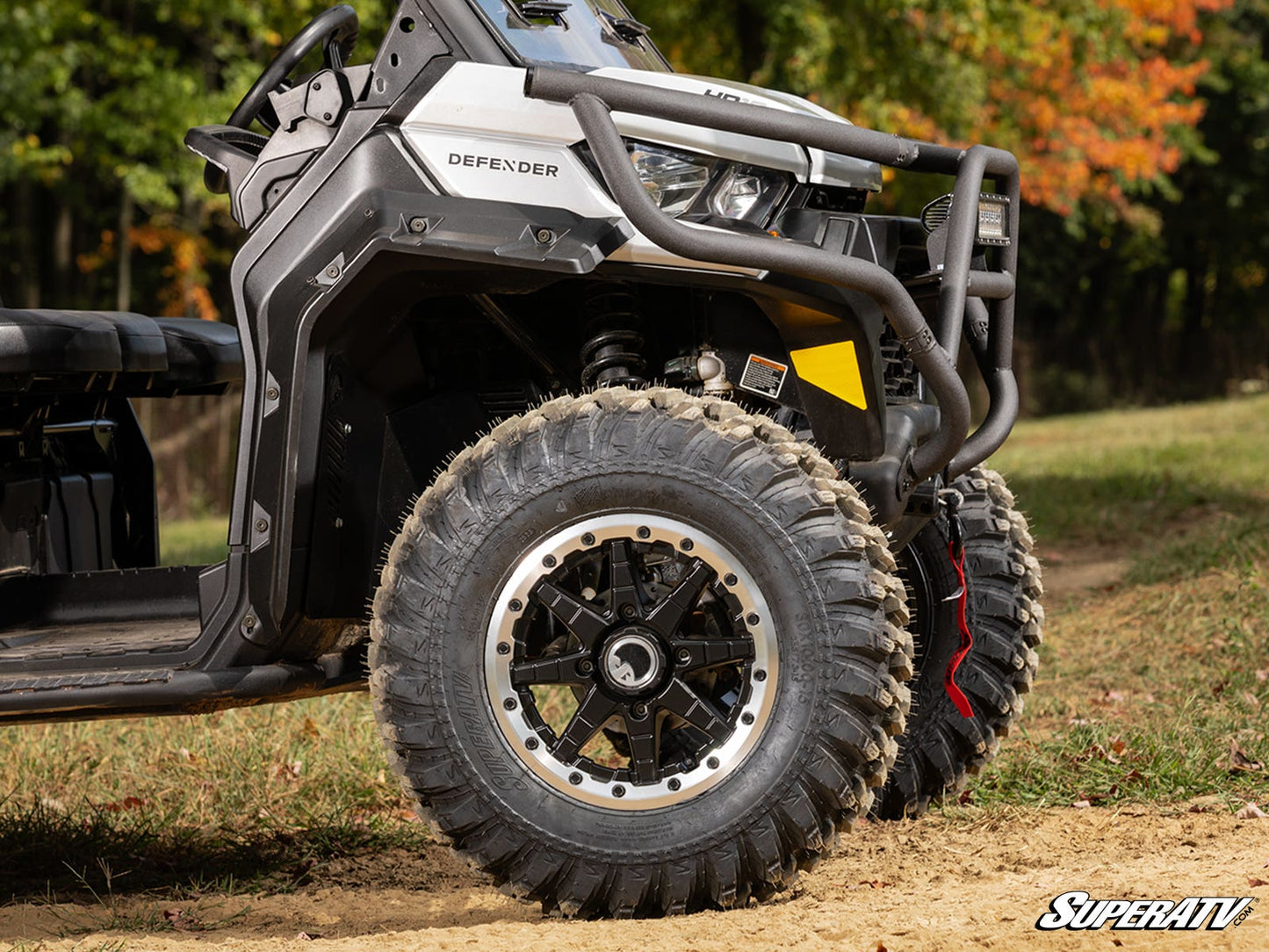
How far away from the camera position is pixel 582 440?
3.21m

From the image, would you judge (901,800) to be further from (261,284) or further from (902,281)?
(261,284)

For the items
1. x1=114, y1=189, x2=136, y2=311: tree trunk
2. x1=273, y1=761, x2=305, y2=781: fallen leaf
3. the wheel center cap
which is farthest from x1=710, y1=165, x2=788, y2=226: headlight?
x1=114, y1=189, x2=136, y2=311: tree trunk

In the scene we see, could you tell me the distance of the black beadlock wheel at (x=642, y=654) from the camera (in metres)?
3.11

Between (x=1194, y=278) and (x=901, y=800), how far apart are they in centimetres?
3188

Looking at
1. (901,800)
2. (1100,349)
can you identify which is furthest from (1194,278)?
(901,800)

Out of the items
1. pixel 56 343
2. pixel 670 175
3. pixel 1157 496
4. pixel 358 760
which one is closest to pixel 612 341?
pixel 670 175

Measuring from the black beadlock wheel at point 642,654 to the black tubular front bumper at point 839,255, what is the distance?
33 centimetres

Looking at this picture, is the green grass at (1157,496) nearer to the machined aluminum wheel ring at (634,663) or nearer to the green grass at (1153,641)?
the green grass at (1153,641)

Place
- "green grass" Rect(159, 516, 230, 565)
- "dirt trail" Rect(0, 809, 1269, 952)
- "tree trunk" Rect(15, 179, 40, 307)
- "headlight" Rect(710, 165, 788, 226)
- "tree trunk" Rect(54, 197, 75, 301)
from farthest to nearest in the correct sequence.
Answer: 1. "tree trunk" Rect(15, 179, 40, 307)
2. "tree trunk" Rect(54, 197, 75, 301)
3. "green grass" Rect(159, 516, 230, 565)
4. "headlight" Rect(710, 165, 788, 226)
5. "dirt trail" Rect(0, 809, 1269, 952)

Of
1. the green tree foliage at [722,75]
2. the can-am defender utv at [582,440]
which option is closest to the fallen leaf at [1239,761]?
the can-am defender utv at [582,440]

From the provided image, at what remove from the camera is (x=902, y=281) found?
12.2 ft

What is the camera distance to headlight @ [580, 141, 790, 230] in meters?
3.38

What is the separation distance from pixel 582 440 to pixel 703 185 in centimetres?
65

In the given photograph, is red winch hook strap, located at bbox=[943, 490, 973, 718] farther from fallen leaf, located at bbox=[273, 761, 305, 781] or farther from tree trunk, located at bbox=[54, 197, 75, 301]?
tree trunk, located at bbox=[54, 197, 75, 301]
